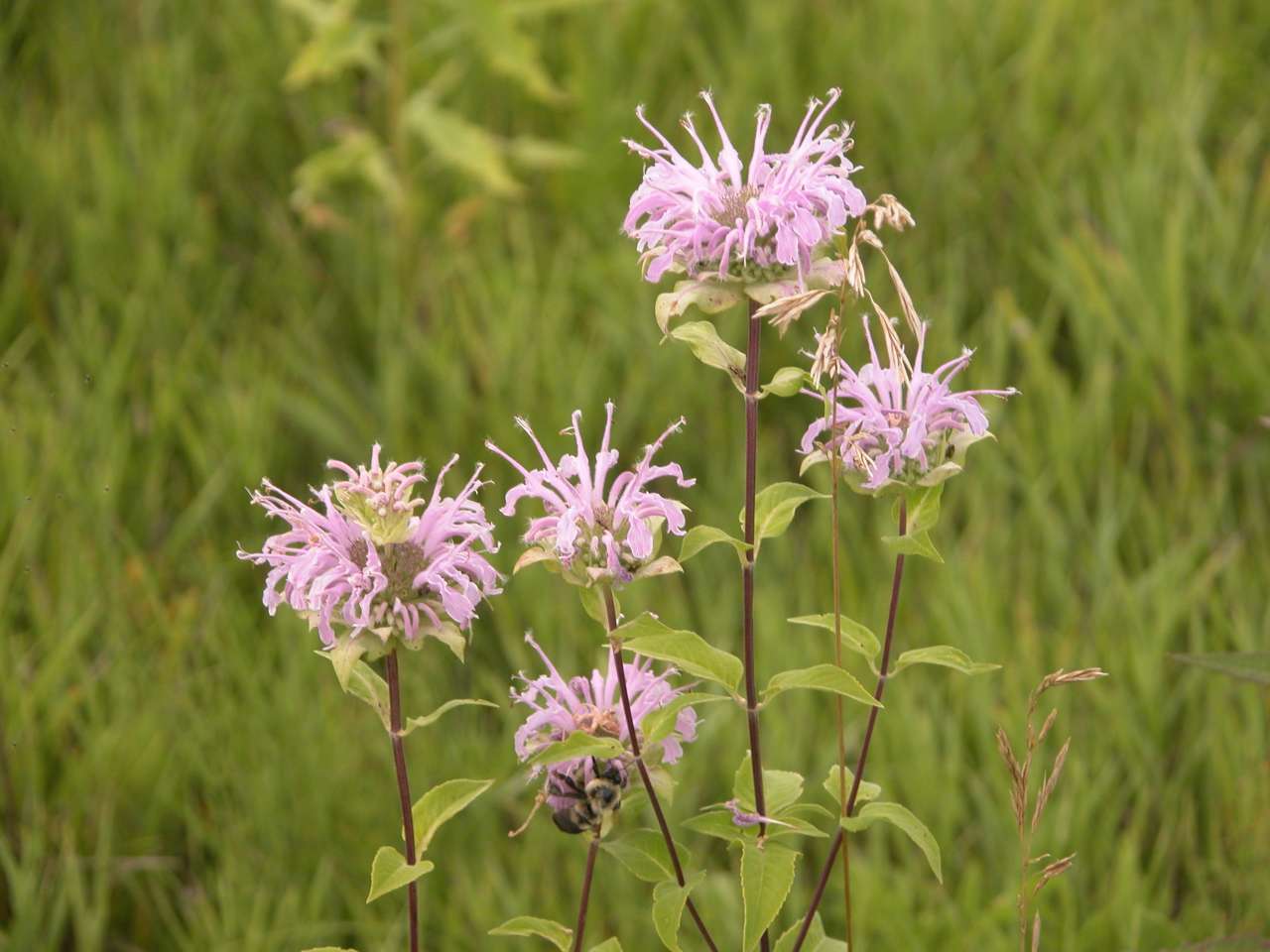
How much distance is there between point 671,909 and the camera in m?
1.36

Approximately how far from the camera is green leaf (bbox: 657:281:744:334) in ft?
4.29

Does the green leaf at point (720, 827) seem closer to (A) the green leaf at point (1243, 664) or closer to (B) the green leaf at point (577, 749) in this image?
(B) the green leaf at point (577, 749)

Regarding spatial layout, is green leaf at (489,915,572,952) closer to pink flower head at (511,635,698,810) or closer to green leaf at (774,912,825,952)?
pink flower head at (511,635,698,810)

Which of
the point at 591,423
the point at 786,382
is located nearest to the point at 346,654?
the point at 786,382

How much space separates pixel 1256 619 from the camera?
8.07ft

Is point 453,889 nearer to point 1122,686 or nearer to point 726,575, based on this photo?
point 726,575

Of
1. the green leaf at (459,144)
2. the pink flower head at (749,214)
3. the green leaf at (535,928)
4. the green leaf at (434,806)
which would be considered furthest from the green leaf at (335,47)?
the green leaf at (535,928)

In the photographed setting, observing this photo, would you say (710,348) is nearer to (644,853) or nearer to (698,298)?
(698,298)

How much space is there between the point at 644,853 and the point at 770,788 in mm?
140

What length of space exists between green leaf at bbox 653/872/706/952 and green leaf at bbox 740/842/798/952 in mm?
44

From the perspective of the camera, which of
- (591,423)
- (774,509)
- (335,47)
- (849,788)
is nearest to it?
(774,509)

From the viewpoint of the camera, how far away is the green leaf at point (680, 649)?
51.3 inches

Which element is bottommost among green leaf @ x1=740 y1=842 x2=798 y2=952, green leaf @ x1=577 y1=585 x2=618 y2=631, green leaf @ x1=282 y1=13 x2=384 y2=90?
green leaf @ x1=740 y1=842 x2=798 y2=952

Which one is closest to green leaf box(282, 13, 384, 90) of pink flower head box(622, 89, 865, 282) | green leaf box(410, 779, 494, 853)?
pink flower head box(622, 89, 865, 282)
